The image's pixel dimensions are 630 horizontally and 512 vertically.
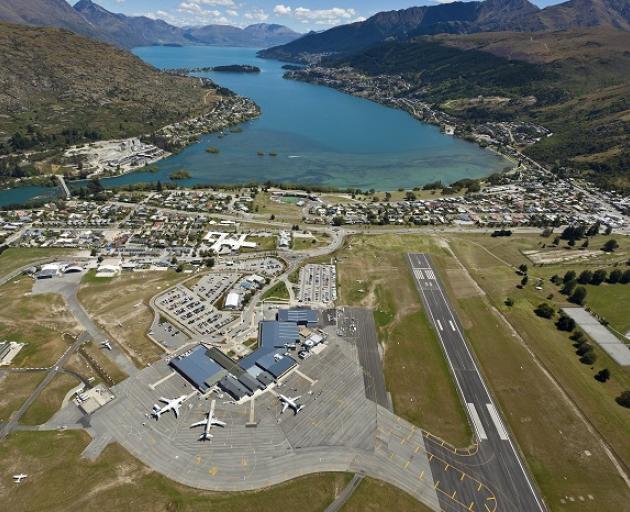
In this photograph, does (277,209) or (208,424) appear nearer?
(208,424)

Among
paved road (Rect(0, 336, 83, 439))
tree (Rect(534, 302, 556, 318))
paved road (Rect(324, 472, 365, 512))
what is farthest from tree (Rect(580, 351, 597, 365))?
paved road (Rect(0, 336, 83, 439))

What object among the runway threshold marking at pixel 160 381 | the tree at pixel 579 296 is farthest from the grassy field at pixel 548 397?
the runway threshold marking at pixel 160 381

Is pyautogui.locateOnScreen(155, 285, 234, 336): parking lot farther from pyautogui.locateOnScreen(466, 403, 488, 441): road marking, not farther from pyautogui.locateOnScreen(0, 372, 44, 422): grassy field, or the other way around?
pyautogui.locateOnScreen(466, 403, 488, 441): road marking

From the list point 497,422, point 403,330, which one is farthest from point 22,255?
point 497,422

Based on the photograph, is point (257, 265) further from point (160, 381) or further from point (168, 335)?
point (160, 381)

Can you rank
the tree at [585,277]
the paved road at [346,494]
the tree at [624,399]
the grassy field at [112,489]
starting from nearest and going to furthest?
the grassy field at [112,489], the paved road at [346,494], the tree at [624,399], the tree at [585,277]

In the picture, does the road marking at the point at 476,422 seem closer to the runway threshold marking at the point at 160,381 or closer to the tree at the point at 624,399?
the tree at the point at 624,399
